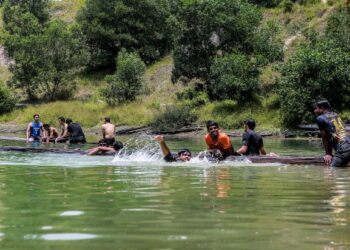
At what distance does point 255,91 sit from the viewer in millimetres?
40094

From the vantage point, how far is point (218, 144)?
46.6ft

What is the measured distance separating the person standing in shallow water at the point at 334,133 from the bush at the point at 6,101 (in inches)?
1563

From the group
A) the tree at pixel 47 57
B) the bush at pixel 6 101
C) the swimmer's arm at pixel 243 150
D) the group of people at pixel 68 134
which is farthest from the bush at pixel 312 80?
the bush at pixel 6 101

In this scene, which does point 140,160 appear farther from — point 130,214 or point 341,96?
point 341,96

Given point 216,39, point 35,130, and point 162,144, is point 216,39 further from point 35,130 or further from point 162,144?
point 162,144

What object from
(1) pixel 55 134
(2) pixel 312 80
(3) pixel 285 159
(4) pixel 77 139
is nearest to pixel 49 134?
(1) pixel 55 134

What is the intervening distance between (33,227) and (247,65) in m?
33.2

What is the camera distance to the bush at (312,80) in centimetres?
3362

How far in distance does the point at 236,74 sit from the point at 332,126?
2614cm

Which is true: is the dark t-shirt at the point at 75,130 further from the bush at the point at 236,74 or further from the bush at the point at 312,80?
the bush at the point at 236,74

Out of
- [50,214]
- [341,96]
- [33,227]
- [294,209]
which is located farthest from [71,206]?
[341,96]

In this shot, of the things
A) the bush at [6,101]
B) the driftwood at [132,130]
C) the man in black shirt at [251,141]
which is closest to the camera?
the man in black shirt at [251,141]

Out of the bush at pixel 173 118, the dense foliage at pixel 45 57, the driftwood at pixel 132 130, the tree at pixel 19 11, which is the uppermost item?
the tree at pixel 19 11

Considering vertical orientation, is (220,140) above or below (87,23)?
below
